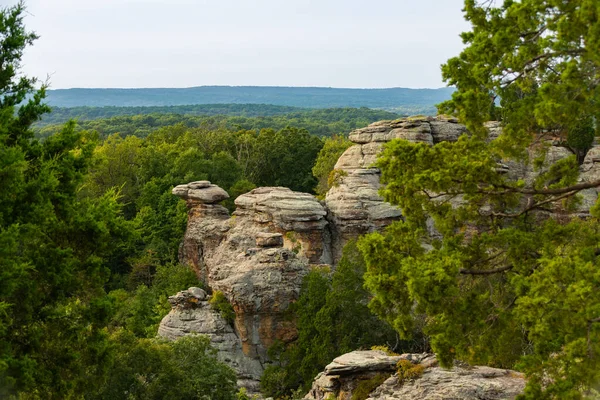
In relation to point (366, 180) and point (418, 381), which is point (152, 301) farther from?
point (418, 381)

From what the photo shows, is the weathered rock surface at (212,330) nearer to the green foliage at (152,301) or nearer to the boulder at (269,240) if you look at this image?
the green foliage at (152,301)

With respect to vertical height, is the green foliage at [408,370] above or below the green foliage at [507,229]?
below

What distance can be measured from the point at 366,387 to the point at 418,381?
5.62ft

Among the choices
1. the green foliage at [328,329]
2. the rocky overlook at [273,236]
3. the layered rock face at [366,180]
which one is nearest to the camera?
the green foliage at [328,329]

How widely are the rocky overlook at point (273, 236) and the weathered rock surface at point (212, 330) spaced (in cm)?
4

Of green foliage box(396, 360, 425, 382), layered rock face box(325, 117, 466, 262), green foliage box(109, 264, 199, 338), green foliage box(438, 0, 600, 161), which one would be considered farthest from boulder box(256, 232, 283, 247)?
green foliage box(438, 0, 600, 161)

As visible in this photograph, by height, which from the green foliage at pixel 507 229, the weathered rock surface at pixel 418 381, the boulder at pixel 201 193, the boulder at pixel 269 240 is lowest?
the weathered rock surface at pixel 418 381

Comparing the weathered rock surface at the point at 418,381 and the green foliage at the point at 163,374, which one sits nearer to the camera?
the weathered rock surface at the point at 418,381

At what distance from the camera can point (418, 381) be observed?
15.4 m

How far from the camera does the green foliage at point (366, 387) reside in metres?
16.4

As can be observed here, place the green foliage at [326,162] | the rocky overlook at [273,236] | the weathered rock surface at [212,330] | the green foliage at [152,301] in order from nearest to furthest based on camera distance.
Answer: the weathered rock surface at [212,330]
the rocky overlook at [273,236]
the green foliage at [152,301]
the green foliage at [326,162]

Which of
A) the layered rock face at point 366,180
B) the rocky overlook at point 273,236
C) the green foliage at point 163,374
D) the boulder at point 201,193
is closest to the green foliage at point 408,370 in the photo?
the green foliage at point 163,374

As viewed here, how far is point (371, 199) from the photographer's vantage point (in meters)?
32.5

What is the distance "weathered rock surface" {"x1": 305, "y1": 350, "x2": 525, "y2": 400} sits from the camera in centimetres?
1444
